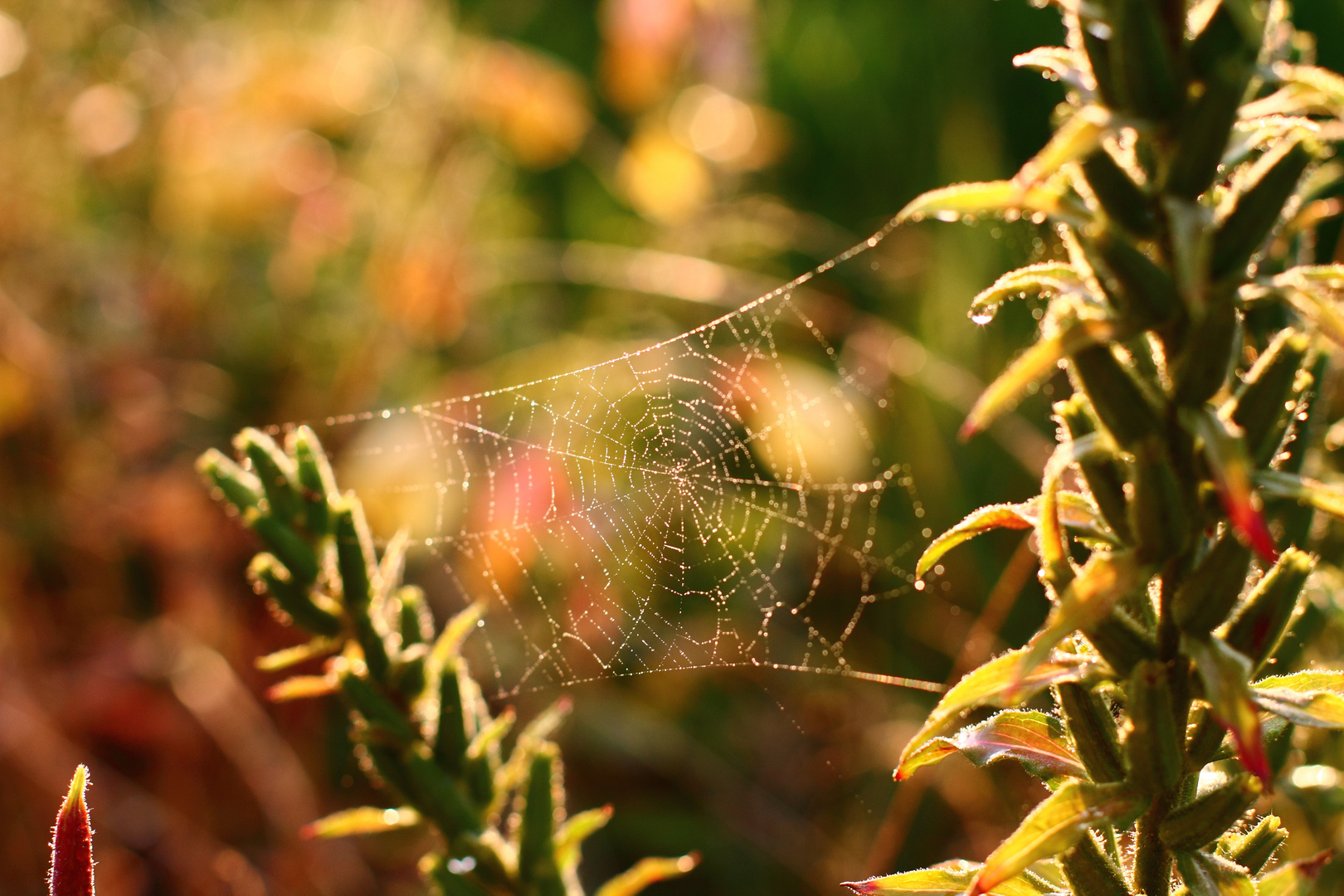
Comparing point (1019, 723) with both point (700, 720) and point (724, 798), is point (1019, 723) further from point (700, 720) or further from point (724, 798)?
point (700, 720)

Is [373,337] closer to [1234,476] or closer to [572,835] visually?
[572,835]

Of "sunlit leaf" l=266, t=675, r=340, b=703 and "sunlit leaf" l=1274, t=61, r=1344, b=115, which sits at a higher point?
"sunlit leaf" l=1274, t=61, r=1344, b=115

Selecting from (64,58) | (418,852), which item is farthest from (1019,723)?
(64,58)

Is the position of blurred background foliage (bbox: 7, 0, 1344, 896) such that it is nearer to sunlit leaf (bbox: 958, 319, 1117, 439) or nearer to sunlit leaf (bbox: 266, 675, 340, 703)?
sunlit leaf (bbox: 266, 675, 340, 703)

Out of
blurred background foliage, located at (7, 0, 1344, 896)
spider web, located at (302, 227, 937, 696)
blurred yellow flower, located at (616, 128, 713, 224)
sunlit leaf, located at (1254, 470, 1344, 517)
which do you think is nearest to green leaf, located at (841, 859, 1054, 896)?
sunlit leaf, located at (1254, 470, 1344, 517)

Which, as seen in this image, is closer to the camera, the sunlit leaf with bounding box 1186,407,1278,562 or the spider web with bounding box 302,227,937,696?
the sunlit leaf with bounding box 1186,407,1278,562

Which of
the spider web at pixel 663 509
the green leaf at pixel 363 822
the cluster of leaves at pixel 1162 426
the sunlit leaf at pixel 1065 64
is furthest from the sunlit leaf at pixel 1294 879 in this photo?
the spider web at pixel 663 509

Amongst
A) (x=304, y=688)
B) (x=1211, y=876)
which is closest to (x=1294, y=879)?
(x=1211, y=876)
